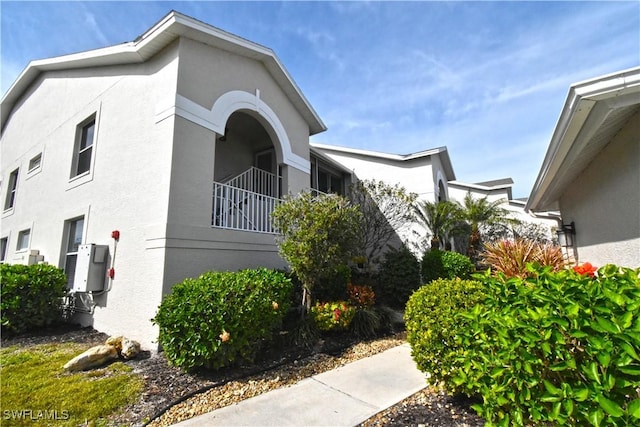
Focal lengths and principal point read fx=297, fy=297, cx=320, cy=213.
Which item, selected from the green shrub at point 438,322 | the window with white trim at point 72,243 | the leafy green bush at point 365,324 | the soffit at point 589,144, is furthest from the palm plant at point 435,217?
the window with white trim at point 72,243

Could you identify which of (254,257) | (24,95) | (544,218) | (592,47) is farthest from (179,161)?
(544,218)

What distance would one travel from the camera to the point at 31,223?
1041 centimetres

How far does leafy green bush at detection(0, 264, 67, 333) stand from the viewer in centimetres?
679

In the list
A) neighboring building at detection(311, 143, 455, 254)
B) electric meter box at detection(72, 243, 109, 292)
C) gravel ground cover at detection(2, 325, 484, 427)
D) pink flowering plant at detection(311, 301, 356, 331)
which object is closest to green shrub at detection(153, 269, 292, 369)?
gravel ground cover at detection(2, 325, 484, 427)

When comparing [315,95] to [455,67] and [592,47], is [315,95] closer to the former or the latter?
[455,67]

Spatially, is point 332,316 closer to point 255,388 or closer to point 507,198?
point 255,388

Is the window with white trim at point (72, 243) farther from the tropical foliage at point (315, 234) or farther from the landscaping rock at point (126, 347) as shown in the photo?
A: the tropical foliage at point (315, 234)

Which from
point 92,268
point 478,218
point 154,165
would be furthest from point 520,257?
point 478,218

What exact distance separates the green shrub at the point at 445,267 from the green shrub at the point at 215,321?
7.58 meters

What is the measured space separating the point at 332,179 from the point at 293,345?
33.4 feet

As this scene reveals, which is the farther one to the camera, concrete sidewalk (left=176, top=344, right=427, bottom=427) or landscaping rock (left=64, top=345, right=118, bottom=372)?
landscaping rock (left=64, top=345, right=118, bottom=372)

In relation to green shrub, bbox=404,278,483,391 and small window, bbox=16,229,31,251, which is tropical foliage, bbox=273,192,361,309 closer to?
green shrub, bbox=404,278,483,391

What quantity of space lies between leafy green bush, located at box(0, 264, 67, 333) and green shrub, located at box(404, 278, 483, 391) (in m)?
8.57

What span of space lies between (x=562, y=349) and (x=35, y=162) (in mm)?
16305
